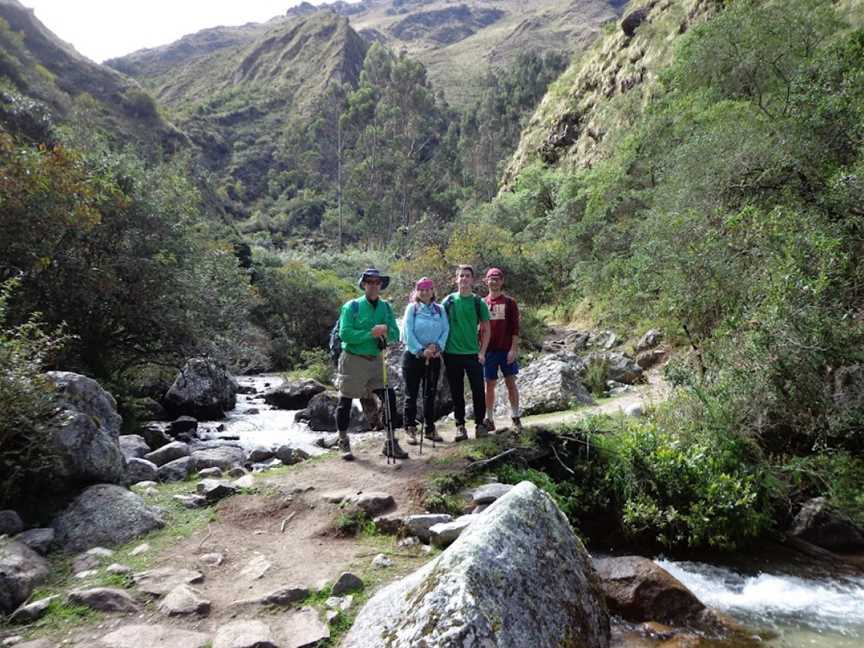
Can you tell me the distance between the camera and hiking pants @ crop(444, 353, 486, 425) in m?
7.26

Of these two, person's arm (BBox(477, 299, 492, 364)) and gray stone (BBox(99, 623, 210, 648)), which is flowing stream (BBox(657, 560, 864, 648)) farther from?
gray stone (BBox(99, 623, 210, 648))

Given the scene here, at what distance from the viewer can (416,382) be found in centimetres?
732

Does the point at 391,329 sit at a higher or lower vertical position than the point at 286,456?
higher

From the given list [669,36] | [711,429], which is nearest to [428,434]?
[711,429]

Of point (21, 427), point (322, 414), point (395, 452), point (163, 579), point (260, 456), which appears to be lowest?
point (322, 414)

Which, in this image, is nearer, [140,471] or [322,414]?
[140,471]

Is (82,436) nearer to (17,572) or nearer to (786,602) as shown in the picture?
(17,572)

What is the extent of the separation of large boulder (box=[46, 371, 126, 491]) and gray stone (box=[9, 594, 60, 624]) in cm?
201

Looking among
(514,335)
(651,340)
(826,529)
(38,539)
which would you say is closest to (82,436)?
(38,539)

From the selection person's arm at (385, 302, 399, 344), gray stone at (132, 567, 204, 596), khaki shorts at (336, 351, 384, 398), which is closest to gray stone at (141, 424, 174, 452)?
khaki shorts at (336, 351, 384, 398)

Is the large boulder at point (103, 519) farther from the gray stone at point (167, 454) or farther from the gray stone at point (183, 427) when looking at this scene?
the gray stone at point (183, 427)

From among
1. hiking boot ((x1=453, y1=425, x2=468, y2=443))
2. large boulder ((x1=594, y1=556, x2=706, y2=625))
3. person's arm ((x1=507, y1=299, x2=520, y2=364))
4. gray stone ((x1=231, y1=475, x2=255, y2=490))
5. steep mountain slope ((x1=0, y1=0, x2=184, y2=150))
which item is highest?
steep mountain slope ((x1=0, y1=0, x2=184, y2=150))

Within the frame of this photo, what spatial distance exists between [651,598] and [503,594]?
207 centimetres

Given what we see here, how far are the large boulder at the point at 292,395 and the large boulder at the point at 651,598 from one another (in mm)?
13895
